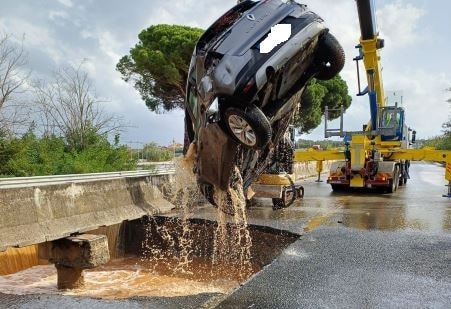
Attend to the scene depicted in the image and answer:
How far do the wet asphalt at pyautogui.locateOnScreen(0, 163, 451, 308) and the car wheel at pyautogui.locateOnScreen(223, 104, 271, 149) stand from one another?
153 centimetres

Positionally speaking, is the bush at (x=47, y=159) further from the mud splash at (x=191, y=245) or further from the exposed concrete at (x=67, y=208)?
the mud splash at (x=191, y=245)

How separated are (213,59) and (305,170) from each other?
75.3ft

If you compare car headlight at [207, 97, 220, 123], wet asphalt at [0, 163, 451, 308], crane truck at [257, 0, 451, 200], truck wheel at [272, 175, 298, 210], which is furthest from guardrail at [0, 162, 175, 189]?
crane truck at [257, 0, 451, 200]

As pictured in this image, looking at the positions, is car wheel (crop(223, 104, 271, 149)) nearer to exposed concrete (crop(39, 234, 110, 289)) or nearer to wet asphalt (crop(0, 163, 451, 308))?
wet asphalt (crop(0, 163, 451, 308))

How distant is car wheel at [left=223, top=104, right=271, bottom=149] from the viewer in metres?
4.25

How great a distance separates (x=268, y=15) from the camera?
4680mm

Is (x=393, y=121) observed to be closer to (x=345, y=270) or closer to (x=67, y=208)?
(x=345, y=270)

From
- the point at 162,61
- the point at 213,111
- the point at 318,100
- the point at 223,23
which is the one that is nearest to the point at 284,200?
the point at 223,23

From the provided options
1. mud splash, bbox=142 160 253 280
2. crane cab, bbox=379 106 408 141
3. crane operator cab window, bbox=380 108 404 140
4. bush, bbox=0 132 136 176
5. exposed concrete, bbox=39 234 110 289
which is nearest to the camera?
exposed concrete, bbox=39 234 110 289

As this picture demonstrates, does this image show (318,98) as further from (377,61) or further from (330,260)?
(330,260)

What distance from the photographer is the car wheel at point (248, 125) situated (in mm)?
4250

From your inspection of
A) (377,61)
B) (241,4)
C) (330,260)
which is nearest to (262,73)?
(241,4)

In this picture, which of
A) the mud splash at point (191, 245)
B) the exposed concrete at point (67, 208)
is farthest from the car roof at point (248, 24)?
the exposed concrete at point (67, 208)

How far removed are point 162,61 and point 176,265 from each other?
19.8m
